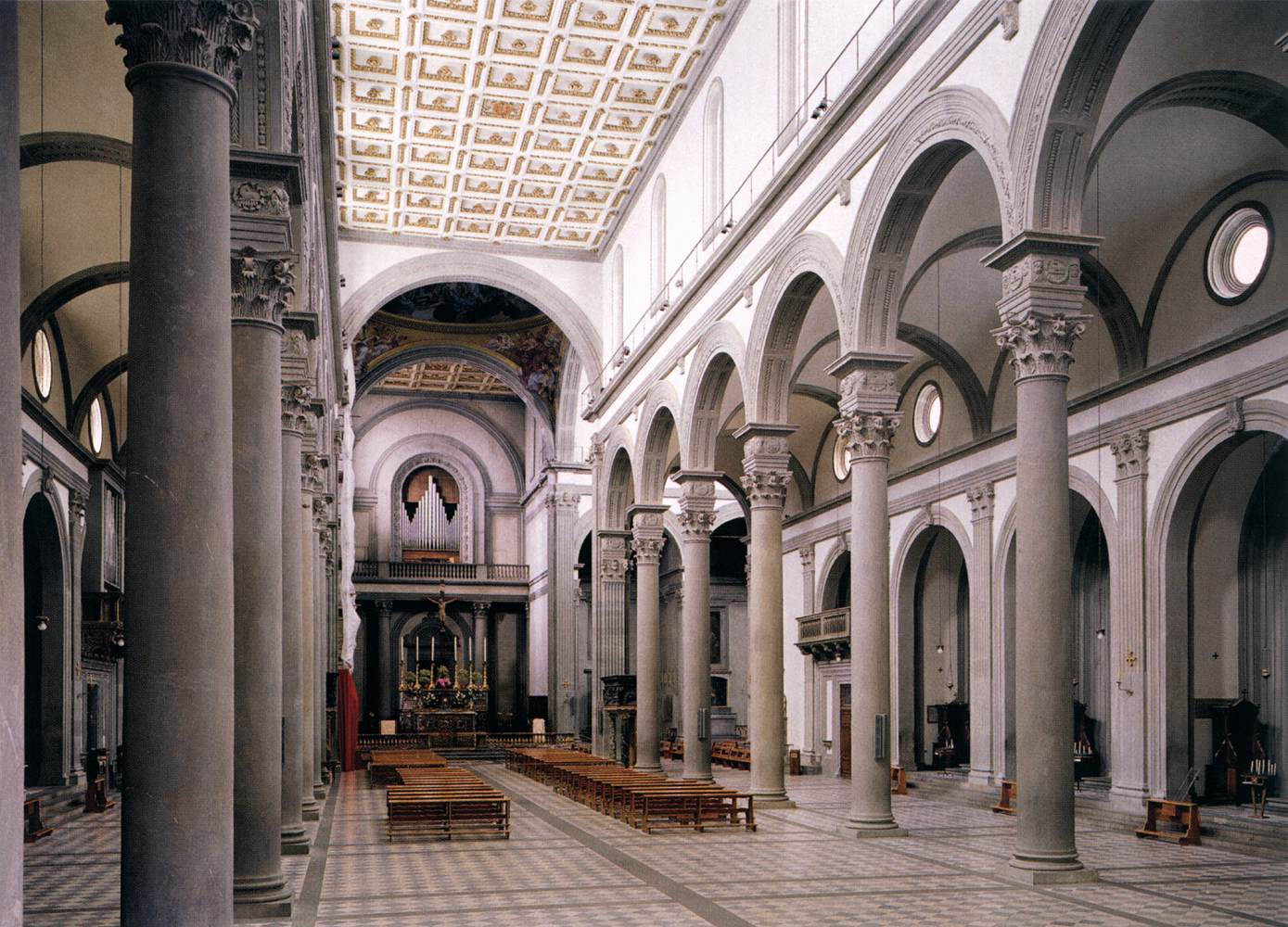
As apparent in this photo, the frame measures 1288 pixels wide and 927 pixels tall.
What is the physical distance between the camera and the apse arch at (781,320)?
58.3 ft

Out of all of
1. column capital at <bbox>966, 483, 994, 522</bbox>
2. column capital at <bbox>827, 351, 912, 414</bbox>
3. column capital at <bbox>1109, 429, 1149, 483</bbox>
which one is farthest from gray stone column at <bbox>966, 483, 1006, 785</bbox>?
column capital at <bbox>827, 351, 912, 414</bbox>

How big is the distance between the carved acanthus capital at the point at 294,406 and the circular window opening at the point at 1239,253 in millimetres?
11338

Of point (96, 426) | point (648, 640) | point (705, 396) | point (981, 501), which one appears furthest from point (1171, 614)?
point (96, 426)

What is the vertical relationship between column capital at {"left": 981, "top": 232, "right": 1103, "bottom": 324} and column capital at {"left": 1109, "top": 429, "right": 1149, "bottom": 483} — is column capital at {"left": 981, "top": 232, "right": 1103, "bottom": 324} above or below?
above

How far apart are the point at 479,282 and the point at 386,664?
1717 cm

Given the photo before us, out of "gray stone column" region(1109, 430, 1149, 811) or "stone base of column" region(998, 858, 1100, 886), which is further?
"gray stone column" region(1109, 430, 1149, 811)

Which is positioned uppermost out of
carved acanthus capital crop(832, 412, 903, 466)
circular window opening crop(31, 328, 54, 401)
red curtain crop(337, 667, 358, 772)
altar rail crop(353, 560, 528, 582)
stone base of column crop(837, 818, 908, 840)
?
circular window opening crop(31, 328, 54, 401)

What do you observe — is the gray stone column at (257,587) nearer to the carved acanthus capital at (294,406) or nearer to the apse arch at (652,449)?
the carved acanthus capital at (294,406)

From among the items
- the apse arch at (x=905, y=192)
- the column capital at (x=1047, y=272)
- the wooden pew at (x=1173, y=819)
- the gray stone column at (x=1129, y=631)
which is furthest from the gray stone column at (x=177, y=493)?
the gray stone column at (x=1129, y=631)

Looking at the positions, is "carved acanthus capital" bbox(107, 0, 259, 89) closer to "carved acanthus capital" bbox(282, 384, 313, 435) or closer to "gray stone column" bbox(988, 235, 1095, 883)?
"carved acanthus capital" bbox(282, 384, 313, 435)

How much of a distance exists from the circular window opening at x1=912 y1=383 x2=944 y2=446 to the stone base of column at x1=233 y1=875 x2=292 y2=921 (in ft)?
58.4

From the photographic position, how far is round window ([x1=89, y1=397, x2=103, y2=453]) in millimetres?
24984

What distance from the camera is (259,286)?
33.7ft

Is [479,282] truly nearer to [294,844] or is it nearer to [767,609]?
[767,609]
